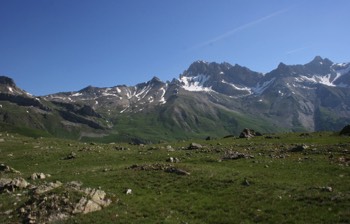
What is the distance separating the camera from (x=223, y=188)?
32.2 meters

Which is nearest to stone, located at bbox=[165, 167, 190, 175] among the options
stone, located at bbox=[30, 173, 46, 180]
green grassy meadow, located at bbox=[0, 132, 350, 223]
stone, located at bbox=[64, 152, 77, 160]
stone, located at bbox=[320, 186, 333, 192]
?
green grassy meadow, located at bbox=[0, 132, 350, 223]

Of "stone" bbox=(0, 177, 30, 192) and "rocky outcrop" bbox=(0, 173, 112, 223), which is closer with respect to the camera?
"rocky outcrop" bbox=(0, 173, 112, 223)

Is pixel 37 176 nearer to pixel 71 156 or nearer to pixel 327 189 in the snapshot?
pixel 71 156

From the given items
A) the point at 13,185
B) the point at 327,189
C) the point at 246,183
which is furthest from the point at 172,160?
the point at 327,189

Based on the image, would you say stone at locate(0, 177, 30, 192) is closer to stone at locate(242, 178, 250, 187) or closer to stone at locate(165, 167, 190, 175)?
stone at locate(165, 167, 190, 175)

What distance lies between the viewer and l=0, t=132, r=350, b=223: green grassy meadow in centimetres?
2489

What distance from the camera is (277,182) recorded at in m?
32.3

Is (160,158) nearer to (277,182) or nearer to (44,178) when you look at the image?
(44,178)

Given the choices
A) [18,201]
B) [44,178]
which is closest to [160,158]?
[44,178]

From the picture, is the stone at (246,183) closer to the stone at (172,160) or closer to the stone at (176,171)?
the stone at (176,171)

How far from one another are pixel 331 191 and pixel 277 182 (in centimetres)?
552

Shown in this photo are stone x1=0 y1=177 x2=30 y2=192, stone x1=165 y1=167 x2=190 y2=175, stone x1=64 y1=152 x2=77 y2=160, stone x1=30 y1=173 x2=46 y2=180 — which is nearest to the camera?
stone x1=0 y1=177 x2=30 y2=192

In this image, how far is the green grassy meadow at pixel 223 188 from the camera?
980 inches

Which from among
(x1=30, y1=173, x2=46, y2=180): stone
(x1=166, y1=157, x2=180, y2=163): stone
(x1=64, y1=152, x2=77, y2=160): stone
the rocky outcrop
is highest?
(x1=64, y1=152, x2=77, y2=160): stone
